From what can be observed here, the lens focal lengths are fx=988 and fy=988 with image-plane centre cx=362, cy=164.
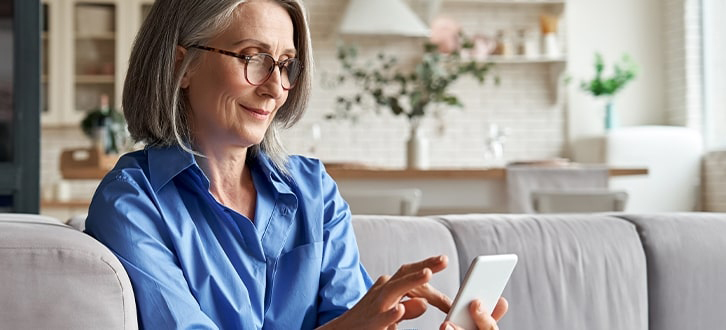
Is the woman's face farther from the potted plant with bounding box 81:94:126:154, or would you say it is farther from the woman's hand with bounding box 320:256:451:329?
the potted plant with bounding box 81:94:126:154

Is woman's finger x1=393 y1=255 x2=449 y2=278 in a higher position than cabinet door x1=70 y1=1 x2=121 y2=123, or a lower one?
lower

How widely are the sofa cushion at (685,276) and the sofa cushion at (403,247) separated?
45 centimetres

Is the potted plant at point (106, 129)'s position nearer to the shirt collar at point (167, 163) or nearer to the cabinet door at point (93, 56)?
the cabinet door at point (93, 56)

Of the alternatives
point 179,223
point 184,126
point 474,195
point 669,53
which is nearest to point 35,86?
point 184,126

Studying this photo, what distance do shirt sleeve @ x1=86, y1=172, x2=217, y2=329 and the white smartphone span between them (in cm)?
35

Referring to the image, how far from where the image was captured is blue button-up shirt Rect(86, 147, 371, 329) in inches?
53.8

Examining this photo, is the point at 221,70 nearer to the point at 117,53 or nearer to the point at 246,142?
the point at 246,142

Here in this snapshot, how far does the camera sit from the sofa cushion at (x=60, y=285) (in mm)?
1210

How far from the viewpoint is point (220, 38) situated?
5.21 feet

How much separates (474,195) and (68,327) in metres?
3.64

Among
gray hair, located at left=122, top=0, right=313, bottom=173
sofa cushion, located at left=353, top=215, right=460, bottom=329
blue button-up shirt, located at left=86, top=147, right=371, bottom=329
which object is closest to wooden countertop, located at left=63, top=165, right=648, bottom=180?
sofa cushion, located at left=353, top=215, right=460, bottom=329

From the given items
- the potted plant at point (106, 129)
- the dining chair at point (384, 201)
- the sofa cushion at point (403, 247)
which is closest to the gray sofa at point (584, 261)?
the sofa cushion at point (403, 247)

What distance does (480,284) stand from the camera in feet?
4.63

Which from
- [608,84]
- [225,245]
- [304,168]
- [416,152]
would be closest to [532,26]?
[608,84]
